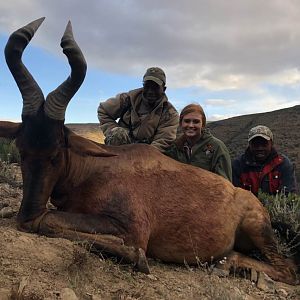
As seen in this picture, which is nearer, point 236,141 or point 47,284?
point 47,284

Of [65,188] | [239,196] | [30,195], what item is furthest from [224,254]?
[30,195]

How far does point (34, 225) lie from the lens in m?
4.46

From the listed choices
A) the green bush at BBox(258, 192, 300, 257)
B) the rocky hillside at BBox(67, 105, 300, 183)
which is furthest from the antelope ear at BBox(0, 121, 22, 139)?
the rocky hillside at BBox(67, 105, 300, 183)

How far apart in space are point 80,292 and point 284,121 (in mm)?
35871

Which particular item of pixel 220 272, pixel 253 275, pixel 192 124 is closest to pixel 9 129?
pixel 220 272

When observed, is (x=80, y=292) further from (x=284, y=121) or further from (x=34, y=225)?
(x=284, y=121)

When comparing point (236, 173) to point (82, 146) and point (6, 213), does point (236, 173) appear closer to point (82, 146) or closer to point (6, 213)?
point (82, 146)

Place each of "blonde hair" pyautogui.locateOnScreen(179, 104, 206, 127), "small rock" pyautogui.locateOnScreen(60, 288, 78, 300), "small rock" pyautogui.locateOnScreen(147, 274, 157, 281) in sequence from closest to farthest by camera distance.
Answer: "small rock" pyautogui.locateOnScreen(60, 288, 78, 300), "small rock" pyautogui.locateOnScreen(147, 274, 157, 281), "blonde hair" pyautogui.locateOnScreen(179, 104, 206, 127)

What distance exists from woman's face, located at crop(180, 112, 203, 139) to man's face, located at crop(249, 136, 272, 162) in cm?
177

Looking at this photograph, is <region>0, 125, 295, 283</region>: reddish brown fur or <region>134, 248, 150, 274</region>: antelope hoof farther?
<region>0, 125, 295, 283</region>: reddish brown fur

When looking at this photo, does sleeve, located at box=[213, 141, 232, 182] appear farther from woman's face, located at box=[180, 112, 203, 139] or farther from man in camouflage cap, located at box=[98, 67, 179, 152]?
man in camouflage cap, located at box=[98, 67, 179, 152]

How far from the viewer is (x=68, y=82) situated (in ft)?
15.7

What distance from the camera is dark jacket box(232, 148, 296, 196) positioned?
8.03 metres

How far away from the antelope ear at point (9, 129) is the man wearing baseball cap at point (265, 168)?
14.9 feet
